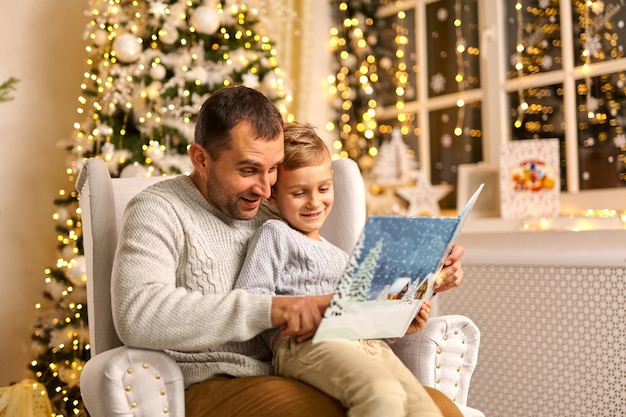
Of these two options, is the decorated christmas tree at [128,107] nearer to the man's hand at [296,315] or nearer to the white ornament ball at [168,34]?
the white ornament ball at [168,34]

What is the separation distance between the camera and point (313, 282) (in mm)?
1732

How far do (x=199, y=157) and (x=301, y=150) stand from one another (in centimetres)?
24

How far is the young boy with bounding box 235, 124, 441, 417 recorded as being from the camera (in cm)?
139

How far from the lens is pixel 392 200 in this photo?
12.3 ft

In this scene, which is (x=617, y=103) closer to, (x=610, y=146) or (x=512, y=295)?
(x=610, y=146)

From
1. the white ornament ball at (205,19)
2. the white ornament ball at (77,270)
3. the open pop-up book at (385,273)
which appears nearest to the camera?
the open pop-up book at (385,273)

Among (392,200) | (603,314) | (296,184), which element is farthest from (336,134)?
(296,184)

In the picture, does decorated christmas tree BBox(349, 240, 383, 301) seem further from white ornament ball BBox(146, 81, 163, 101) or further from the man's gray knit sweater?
white ornament ball BBox(146, 81, 163, 101)

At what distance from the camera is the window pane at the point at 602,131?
297cm

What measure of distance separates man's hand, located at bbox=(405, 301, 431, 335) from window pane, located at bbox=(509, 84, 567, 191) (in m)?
1.67

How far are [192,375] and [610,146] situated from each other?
2105 mm

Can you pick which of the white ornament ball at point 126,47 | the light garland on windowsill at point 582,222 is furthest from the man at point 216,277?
the white ornament ball at point 126,47

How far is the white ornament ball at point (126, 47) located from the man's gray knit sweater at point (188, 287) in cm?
144

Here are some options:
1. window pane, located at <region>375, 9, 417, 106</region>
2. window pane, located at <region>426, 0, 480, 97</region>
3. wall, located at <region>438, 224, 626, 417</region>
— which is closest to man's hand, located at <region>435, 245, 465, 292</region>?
wall, located at <region>438, 224, 626, 417</region>
